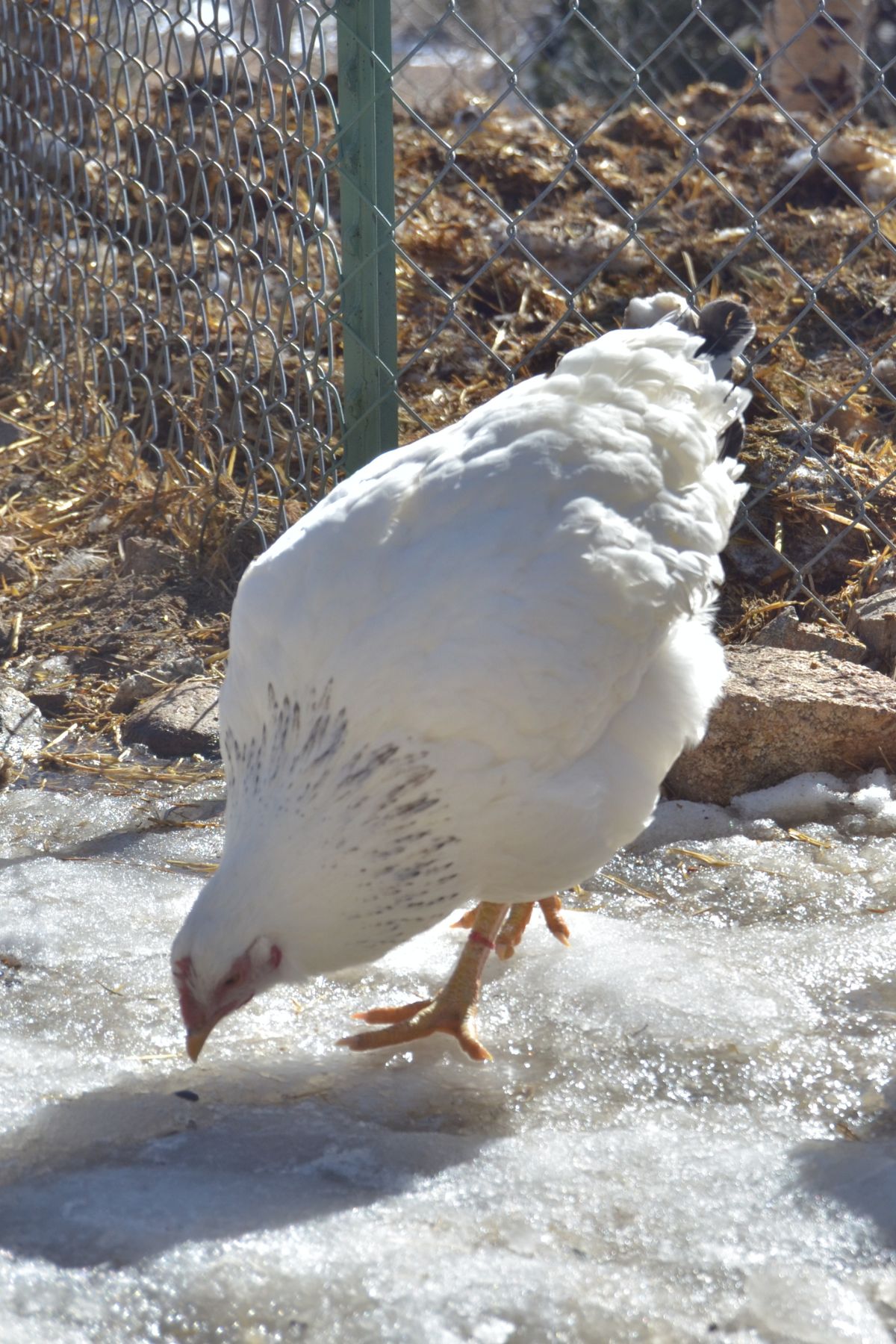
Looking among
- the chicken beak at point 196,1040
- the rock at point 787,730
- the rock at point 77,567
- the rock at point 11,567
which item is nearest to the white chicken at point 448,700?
the chicken beak at point 196,1040

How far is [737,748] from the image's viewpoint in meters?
3.07

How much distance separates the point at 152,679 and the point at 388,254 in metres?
1.25

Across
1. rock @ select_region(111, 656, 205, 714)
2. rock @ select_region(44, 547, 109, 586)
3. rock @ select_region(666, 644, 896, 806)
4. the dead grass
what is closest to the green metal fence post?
the dead grass

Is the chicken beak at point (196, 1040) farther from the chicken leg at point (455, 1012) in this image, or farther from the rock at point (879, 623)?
the rock at point (879, 623)

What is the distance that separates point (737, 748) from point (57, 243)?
3.43 m

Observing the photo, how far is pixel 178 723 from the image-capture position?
3316mm

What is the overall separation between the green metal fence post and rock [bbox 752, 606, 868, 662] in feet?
3.63

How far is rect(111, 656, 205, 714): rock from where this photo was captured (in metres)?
3.45

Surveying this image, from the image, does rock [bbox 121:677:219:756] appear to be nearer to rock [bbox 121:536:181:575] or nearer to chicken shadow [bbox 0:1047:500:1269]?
rock [bbox 121:536:181:575]

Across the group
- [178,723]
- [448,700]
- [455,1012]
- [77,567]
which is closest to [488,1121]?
[455,1012]

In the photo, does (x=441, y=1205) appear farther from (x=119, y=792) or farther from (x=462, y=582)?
(x=119, y=792)

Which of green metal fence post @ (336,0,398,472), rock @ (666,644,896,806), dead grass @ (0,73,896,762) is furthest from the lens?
dead grass @ (0,73,896,762)

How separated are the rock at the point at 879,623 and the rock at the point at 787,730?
0.21m

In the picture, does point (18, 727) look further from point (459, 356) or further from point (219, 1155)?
point (459, 356)
